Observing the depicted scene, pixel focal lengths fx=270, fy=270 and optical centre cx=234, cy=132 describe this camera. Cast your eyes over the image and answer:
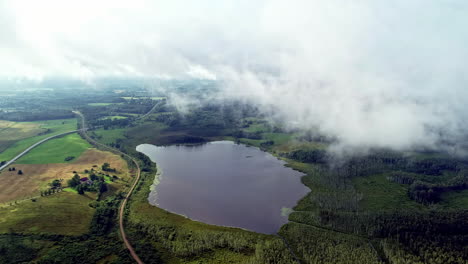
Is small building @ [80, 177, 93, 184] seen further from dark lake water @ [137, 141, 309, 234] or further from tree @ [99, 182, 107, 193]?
dark lake water @ [137, 141, 309, 234]

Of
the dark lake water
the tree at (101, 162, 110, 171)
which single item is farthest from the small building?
the dark lake water

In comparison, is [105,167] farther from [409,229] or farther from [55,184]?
[409,229]

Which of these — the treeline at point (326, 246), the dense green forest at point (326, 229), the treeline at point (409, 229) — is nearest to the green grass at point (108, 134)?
the dense green forest at point (326, 229)

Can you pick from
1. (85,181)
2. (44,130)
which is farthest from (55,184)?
(44,130)

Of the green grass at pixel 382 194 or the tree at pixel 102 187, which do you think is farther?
the tree at pixel 102 187

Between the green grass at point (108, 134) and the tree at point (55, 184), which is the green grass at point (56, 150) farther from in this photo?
the tree at point (55, 184)

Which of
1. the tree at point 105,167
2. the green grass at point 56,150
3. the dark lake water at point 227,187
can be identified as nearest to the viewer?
the dark lake water at point 227,187

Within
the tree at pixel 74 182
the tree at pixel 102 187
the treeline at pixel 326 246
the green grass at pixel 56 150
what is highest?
the green grass at pixel 56 150
